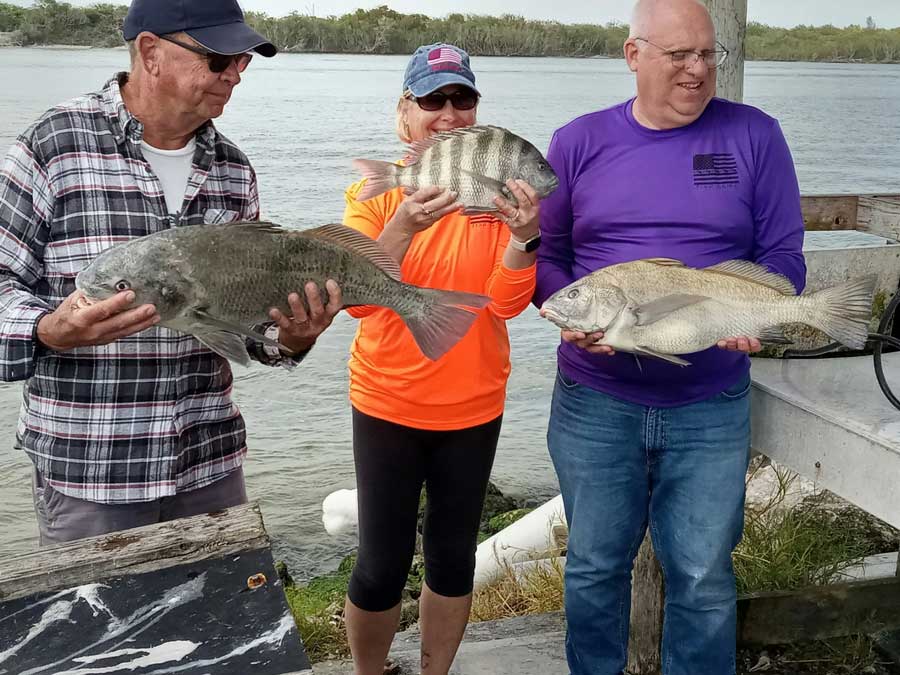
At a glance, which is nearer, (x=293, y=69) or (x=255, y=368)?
(x=255, y=368)

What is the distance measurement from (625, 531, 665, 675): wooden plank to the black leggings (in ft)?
2.35

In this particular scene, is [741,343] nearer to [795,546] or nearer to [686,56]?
[686,56]

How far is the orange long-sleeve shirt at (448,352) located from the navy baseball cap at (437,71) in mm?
384

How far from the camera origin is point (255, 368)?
44.0 feet

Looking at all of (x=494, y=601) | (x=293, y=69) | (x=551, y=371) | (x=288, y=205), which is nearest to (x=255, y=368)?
(x=551, y=371)

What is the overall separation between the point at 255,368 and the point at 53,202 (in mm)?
10709

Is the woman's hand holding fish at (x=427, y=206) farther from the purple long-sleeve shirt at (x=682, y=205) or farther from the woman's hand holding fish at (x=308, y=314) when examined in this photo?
the purple long-sleeve shirt at (x=682, y=205)

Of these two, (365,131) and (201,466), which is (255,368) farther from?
(365,131)

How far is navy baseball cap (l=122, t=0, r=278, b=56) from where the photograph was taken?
9.52 feet

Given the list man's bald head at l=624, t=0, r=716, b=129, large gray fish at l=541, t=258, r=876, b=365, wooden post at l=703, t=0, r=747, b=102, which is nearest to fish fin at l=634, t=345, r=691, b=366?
large gray fish at l=541, t=258, r=876, b=365

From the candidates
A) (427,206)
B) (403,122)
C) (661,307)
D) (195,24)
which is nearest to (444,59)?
(403,122)

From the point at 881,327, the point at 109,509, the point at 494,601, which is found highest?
the point at 881,327

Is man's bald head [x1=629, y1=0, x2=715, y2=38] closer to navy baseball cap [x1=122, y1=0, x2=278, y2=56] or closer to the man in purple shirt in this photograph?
the man in purple shirt

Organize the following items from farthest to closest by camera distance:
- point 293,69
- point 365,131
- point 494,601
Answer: point 293,69, point 365,131, point 494,601
